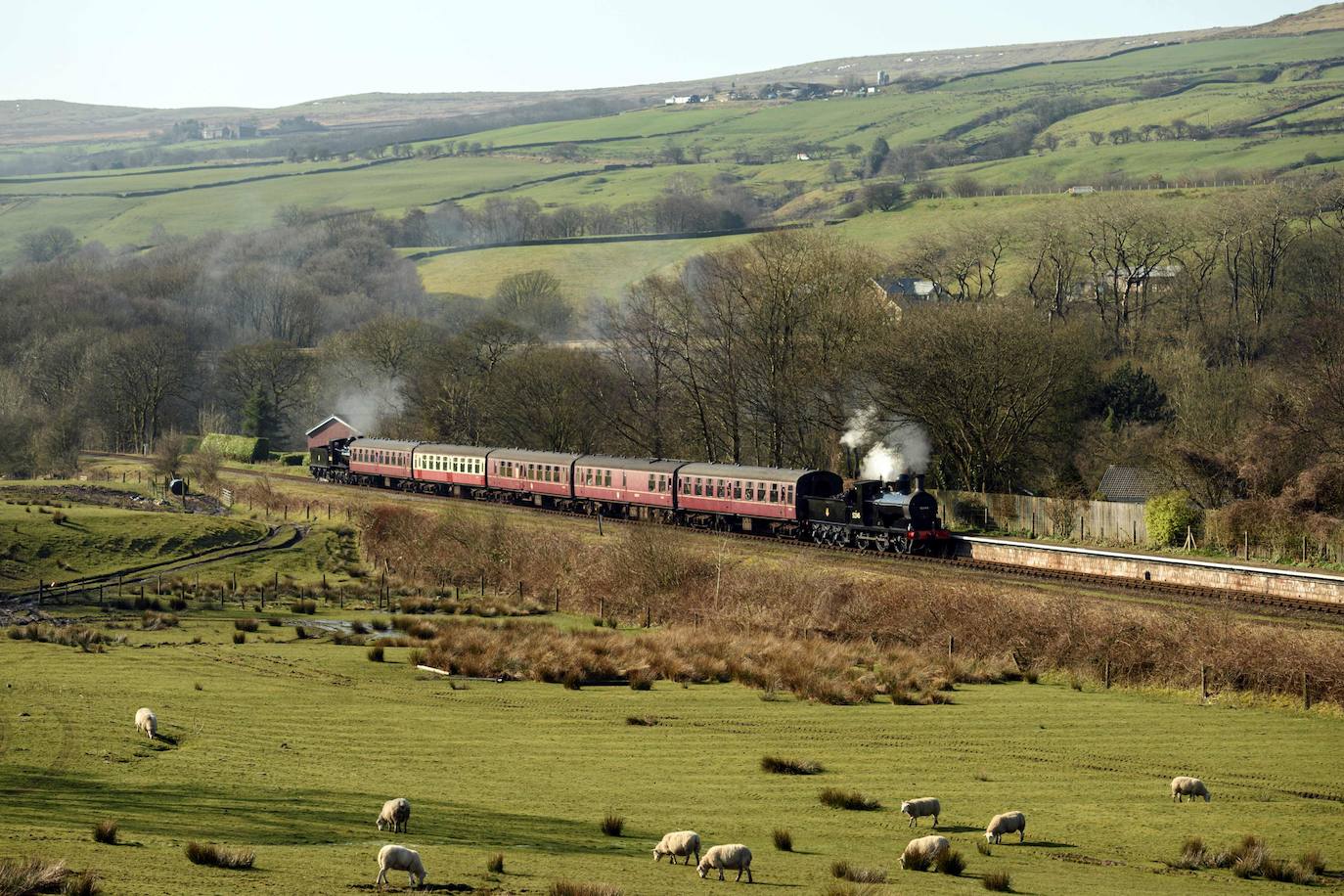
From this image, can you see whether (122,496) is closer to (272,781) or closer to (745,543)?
(745,543)

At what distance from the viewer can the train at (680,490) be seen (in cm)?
5516

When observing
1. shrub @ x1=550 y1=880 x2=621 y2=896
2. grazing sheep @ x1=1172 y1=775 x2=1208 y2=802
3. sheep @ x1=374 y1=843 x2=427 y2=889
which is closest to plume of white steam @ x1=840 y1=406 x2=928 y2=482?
grazing sheep @ x1=1172 y1=775 x2=1208 y2=802

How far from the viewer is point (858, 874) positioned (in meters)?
20.1

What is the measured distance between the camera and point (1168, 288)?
106625 millimetres

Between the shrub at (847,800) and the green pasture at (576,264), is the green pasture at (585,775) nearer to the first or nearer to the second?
A: the shrub at (847,800)

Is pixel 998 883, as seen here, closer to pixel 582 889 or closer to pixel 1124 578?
pixel 582 889

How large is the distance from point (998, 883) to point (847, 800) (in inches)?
219

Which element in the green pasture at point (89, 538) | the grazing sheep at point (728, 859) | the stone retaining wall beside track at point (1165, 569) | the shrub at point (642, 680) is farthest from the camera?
the green pasture at point (89, 538)

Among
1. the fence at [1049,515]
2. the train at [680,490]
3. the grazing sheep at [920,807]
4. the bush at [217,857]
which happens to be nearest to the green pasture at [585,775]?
the bush at [217,857]

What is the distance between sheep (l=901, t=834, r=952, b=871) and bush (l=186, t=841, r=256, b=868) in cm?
937

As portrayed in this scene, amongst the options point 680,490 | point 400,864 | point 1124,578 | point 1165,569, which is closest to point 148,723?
point 400,864

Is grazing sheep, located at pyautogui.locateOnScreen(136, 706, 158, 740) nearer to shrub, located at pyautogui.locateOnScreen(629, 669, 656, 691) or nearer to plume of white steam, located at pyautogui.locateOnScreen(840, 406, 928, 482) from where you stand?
shrub, located at pyautogui.locateOnScreen(629, 669, 656, 691)

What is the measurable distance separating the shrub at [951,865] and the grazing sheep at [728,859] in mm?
3228

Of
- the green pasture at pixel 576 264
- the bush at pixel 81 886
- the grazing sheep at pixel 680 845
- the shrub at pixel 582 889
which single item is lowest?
the grazing sheep at pixel 680 845
